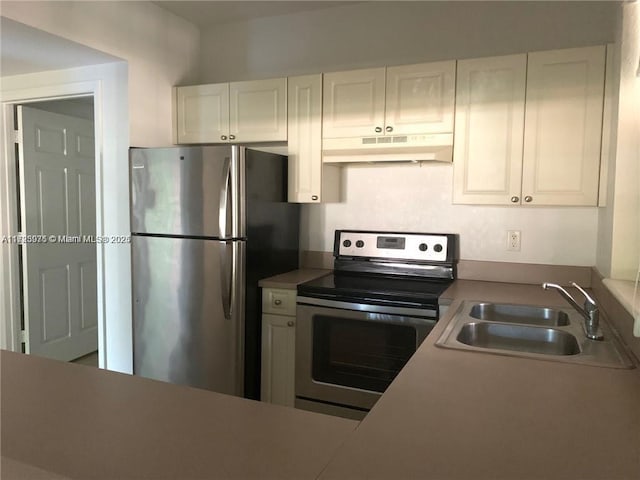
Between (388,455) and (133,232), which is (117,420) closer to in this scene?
(388,455)

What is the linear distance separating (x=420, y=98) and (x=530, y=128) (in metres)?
0.56

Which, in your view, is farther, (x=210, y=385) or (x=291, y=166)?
(x=291, y=166)

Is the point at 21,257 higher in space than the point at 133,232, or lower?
lower

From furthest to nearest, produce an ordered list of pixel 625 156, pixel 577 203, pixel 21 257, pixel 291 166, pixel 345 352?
pixel 21 257
pixel 291 166
pixel 345 352
pixel 577 203
pixel 625 156

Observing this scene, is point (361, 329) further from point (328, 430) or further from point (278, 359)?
point (328, 430)

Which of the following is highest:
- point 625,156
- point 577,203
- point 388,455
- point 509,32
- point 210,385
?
point 509,32

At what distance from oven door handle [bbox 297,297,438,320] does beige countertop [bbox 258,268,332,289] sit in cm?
12

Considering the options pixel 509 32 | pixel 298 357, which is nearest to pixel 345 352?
pixel 298 357

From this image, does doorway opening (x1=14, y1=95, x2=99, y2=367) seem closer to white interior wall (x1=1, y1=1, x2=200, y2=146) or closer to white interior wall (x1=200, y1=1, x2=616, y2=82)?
white interior wall (x1=1, y1=1, x2=200, y2=146)

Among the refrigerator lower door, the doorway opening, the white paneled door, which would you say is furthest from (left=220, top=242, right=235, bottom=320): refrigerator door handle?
the white paneled door

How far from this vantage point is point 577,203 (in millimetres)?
2322

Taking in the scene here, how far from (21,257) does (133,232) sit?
1276mm

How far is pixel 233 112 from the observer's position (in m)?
3.00

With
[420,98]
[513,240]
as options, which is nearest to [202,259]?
[420,98]
